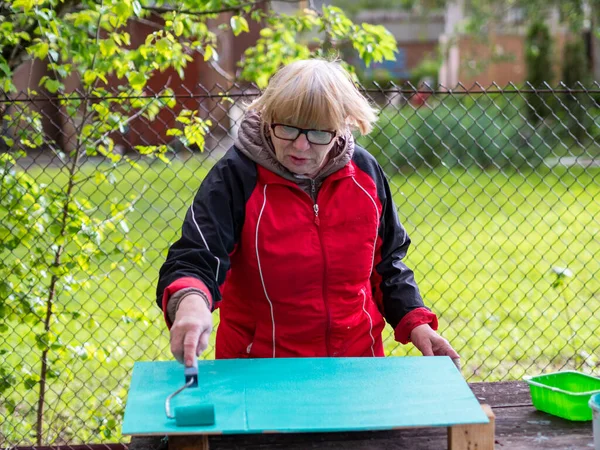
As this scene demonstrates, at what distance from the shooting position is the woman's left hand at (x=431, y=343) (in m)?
2.12

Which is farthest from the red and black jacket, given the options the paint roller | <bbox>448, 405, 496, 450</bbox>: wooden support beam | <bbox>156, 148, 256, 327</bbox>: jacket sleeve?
<bbox>448, 405, 496, 450</bbox>: wooden support beam

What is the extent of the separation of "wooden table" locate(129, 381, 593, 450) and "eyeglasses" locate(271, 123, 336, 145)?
699 mm

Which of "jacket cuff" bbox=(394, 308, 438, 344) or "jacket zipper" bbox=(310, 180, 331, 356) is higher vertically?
"jacket zipper" bbox=(310, 180, 331, 356)

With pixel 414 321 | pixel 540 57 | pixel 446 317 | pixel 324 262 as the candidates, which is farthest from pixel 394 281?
pixel 540 57

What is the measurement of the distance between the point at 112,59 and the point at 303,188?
1761 mm

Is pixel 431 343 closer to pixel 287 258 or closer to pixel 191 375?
pixel 287 258

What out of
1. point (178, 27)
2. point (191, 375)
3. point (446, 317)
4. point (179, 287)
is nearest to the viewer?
point (191, 375)

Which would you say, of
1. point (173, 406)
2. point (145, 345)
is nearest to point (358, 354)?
point (173, 406)

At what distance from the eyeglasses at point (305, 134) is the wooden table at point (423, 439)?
70 centimetres

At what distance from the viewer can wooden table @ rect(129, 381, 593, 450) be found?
186 centimetres

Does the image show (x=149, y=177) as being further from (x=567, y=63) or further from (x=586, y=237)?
(x=567, y=63)

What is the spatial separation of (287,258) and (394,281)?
0.36 meters

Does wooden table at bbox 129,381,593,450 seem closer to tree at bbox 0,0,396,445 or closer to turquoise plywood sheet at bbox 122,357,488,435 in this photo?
turquoise plywood sheet at bbox 122,357,488,435

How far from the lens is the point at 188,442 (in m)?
1.60
